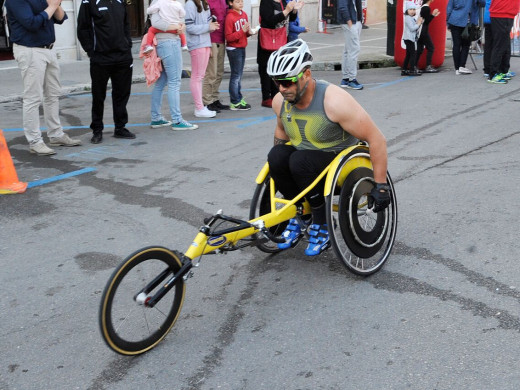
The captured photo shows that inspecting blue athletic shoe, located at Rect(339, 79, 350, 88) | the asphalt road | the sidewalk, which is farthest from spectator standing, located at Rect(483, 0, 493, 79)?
the asphalt road

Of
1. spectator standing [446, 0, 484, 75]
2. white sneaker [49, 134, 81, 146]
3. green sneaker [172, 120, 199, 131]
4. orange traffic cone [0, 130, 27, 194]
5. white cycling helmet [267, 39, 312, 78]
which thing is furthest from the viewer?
spectator standing [446, 0, 484, 75]

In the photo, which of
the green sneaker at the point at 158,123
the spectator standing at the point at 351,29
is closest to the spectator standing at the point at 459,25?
the spectator standing at the point at 351,29

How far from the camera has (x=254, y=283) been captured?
4.64 m

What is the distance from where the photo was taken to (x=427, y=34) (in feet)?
41.5

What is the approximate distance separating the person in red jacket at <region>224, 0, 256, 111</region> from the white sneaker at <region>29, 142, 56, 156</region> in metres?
3.14

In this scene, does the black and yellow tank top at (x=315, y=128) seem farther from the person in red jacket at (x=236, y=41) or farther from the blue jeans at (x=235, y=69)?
the blue jeans at (x=235, y=69)

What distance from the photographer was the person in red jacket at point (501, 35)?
11.1 m

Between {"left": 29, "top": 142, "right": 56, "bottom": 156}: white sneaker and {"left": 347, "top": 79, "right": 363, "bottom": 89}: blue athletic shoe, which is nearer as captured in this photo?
{"left": 29, "top": 142, "right": 56, "bottom": 156}: white sneaker

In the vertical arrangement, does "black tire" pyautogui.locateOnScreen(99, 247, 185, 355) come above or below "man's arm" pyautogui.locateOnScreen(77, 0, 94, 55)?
below

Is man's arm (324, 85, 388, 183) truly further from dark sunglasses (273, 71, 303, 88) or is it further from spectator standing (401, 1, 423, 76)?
spectator standing (401, 1, 423, 76)

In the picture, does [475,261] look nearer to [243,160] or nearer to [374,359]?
[374,359]

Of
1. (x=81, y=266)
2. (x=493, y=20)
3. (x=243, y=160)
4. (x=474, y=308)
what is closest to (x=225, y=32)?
(x=243, y=160)

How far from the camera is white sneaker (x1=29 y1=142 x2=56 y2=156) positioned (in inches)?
310

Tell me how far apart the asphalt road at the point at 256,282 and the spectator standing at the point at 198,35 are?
1656 mm
